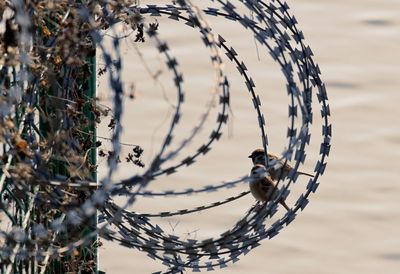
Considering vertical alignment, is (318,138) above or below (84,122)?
above

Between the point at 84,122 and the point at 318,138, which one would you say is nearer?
the point at 84,122

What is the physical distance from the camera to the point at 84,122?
20.4 ft

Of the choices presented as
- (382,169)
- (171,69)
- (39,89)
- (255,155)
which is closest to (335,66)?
(382,169)

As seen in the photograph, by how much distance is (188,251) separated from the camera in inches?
229

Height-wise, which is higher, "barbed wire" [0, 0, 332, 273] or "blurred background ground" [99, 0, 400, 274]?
"blurred background ground" [99, 0, 400, 274]

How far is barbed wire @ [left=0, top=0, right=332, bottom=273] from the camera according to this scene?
423cm

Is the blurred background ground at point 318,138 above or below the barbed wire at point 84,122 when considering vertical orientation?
above

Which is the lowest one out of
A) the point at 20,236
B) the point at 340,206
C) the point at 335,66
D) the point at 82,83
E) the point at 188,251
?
the point at 20,236

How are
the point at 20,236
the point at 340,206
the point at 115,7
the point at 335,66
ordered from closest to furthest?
1. the point at 20,236
2. the point at 115,7
3. the point at 340,206
4. the point at 335,66

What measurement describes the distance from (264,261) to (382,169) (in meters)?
1.51

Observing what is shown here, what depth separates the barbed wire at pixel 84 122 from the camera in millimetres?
4227

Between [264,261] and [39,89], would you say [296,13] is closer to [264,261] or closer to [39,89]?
[264,261]

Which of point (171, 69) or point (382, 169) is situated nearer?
point (171, 69)

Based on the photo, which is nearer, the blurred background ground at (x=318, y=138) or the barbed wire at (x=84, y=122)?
the barbed wire at (x=84, y=122)
